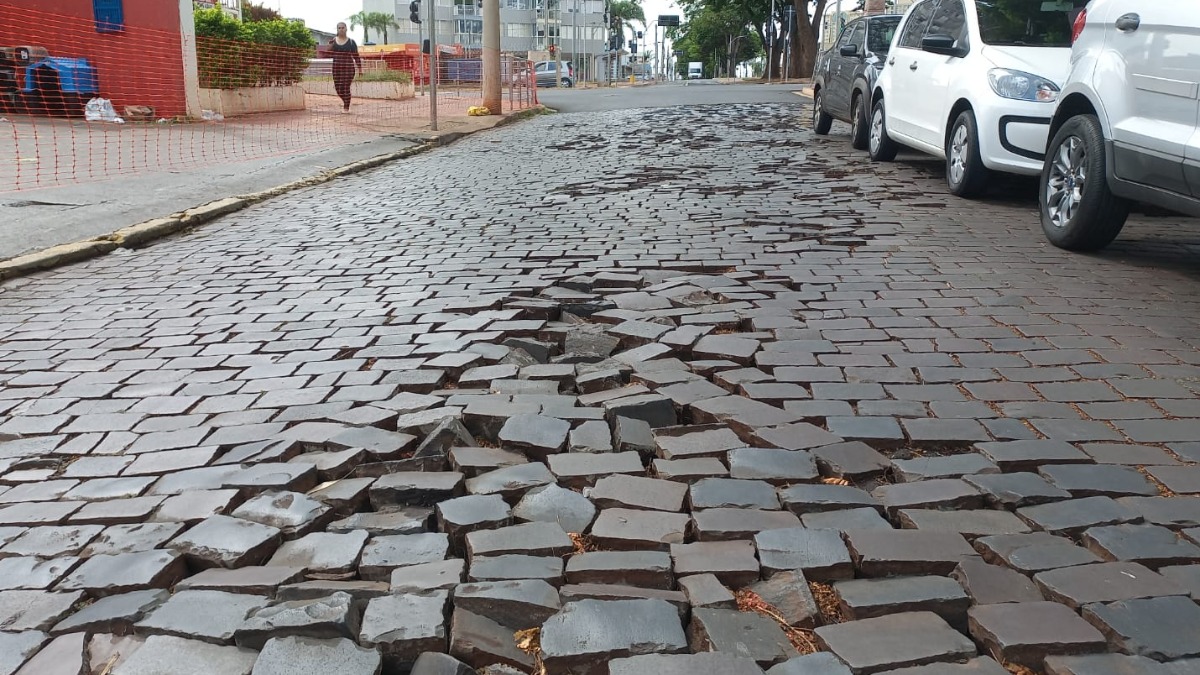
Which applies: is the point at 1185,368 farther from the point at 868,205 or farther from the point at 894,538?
the point at 868,205

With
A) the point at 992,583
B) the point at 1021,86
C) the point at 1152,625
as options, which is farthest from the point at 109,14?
the point at 1152,625

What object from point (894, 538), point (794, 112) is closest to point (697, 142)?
point (794, 112)

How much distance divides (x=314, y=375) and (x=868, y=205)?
5.64 m

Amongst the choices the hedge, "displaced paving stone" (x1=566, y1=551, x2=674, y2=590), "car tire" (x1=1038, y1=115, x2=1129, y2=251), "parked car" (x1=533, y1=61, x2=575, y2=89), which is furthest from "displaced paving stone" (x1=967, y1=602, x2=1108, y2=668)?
"parked car" (x1=533, y1=61, x2=575, y2=89)

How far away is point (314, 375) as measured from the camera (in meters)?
4.21

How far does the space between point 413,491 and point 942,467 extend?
64.0 inches

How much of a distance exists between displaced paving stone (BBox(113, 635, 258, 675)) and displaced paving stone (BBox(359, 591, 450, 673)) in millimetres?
261

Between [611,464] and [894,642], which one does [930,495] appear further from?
[611,464]

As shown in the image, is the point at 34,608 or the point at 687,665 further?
the point at 34,608

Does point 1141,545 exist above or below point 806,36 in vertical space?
below

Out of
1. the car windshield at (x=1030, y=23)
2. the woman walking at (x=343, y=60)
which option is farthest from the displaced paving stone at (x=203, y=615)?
the woman walking at (x=343, y=60)

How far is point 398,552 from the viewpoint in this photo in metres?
2.63

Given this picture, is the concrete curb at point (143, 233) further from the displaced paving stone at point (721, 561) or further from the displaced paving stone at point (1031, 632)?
the displaced paving stone at point (1031, 632)

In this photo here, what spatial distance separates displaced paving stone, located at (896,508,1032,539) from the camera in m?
2.70
